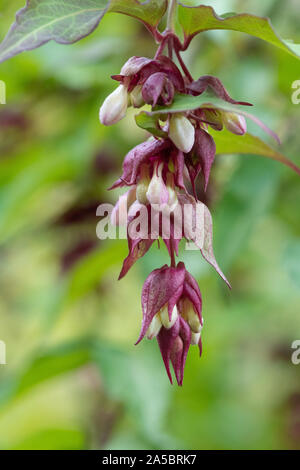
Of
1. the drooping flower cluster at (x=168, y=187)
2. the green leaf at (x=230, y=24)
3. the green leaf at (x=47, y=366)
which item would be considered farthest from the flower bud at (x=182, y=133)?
the green leaf at (x=47, y=366)

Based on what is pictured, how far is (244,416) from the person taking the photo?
215cm

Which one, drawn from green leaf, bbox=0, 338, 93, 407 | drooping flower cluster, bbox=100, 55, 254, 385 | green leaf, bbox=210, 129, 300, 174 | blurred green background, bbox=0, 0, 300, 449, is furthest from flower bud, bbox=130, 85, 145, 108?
green leaf, bbox=0, 338, 93, 407

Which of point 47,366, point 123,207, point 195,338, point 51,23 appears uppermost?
point 51,23

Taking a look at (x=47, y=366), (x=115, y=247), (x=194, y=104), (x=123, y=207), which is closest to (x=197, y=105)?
(x=194, y=104)

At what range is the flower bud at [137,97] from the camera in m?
0.54

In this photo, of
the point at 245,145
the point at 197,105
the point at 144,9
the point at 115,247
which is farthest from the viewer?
the point at 115,247

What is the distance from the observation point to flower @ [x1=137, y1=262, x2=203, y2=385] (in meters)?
0.54

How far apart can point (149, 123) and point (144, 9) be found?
13 centimetres

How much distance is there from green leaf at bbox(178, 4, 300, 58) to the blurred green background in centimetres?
40

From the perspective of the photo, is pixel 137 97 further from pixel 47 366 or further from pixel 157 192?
pixel 47 366

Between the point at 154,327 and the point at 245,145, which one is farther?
the point at 245,145

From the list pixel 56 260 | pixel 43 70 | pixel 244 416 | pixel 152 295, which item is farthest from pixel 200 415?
pixel 152 295

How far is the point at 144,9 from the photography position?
58 centimetres
